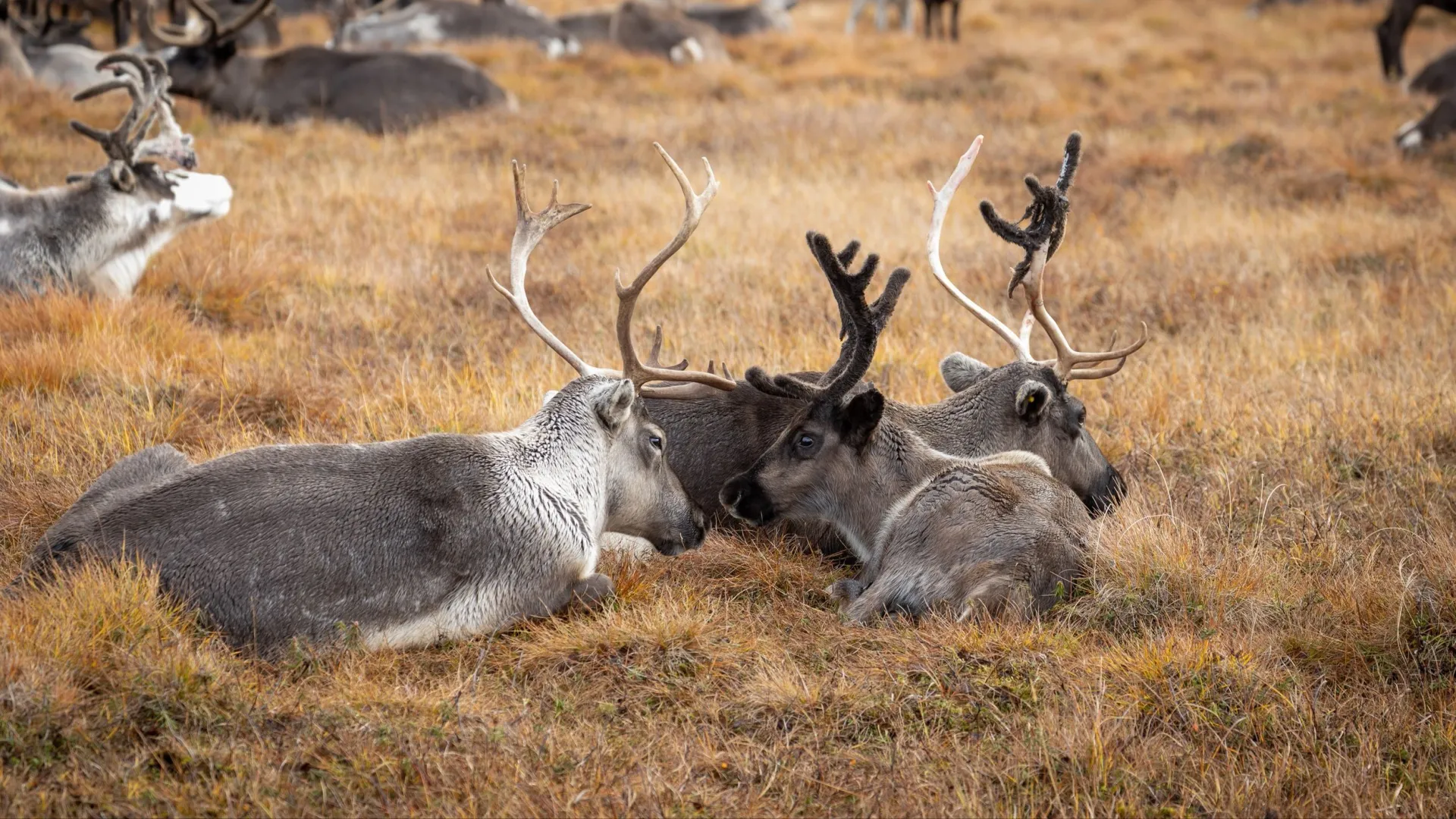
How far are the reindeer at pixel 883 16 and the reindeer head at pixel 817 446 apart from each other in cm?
1919

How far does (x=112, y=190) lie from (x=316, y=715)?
5.70 metres

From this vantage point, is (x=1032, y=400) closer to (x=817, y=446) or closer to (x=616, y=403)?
(x=817, y=446)

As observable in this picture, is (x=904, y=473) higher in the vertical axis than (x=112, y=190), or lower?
lower

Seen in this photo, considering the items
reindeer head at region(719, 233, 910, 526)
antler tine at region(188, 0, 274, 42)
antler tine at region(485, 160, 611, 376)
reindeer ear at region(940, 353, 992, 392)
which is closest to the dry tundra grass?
reindeer head at region(719, 233, 910, 526)

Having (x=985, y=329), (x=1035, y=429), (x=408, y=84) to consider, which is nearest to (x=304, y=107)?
(x=408, y=84)

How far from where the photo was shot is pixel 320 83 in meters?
14.9

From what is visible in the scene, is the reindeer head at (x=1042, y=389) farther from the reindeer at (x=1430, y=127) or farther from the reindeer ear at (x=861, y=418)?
the reindeer at (x=1430, y=127)

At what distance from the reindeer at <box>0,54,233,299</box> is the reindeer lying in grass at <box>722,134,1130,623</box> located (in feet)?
16.0

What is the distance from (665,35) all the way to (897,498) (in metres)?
15.7

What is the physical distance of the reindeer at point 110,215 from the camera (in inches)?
317

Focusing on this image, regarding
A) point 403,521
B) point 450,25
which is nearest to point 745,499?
point 403,521

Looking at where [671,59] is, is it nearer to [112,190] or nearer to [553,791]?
[112,190]

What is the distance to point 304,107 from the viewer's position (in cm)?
1472

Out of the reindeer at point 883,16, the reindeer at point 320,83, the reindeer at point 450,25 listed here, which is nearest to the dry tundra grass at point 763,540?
the reindeer at point 320,83
